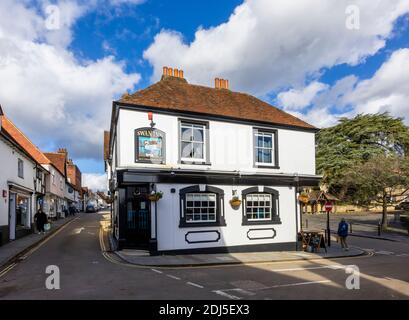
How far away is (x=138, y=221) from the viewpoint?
16.7 metres

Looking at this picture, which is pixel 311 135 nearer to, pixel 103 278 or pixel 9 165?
pixel 103 278

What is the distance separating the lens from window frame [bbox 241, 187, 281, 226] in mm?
17688

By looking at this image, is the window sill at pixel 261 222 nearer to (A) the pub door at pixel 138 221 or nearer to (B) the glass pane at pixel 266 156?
(B) the glass pane at pixel 266 156

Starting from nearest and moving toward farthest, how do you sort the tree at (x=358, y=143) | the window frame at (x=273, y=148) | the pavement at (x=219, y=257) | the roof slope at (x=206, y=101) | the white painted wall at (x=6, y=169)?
the pavement at (x=219, y=257) → the roof slope at (x=206, y=101) → the window frame at (x=273, y=148) → the white painted wall at (x=6, y=169) → the tree at (x=358, y=143)

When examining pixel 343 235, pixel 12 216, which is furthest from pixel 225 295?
pixel 12 216

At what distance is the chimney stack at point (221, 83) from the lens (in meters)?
22.0

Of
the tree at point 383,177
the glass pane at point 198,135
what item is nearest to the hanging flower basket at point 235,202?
the glass pane at point 198,135

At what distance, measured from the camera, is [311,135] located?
20.4 meters

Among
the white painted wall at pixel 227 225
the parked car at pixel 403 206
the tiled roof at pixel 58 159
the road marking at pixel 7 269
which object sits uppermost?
the tiled roof at pixel 58 159

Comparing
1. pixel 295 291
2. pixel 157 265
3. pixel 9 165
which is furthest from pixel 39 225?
pixel 295 291

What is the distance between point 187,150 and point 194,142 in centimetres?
50

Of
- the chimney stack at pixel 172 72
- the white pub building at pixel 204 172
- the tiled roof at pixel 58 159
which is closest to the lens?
the white pub building at pixel 204 172

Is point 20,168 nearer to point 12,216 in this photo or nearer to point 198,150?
point 12,216

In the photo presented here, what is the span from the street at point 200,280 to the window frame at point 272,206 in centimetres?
344
